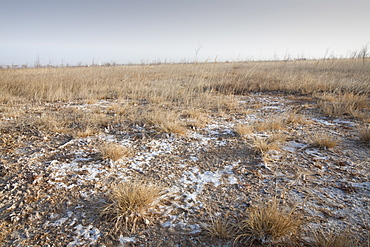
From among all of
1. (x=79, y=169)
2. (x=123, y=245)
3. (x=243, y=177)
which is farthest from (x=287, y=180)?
(x=79, y=169)

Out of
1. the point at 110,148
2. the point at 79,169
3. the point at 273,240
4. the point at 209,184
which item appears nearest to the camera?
the point at 273,240

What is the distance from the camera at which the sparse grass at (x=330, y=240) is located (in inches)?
49.4

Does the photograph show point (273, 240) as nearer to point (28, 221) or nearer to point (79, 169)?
point (28, 221)

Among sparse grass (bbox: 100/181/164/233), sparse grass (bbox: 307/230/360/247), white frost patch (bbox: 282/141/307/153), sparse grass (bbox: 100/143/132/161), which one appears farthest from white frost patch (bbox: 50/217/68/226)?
white frost patch (bbox: 282/141/307/153)

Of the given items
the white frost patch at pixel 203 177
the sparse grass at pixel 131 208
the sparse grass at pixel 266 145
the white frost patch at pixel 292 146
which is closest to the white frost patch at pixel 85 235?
→ the sparse grass at pixel 131 208

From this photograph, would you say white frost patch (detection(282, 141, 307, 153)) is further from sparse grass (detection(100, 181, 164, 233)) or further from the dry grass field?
sparse grass (detection(100, 181, 164, 233))

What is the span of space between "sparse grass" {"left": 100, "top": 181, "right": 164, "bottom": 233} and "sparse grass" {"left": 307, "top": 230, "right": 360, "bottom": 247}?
3.62ft

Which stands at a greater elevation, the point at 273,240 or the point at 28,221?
the point at 273,240

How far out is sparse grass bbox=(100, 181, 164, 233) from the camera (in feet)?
5.06

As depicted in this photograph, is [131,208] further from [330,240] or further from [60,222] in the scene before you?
[330,240]

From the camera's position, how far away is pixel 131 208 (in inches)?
63.5

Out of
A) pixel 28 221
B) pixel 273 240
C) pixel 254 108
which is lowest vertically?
pixel 28 221

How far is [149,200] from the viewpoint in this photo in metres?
1.70

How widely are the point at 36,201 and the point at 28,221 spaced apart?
238mm
